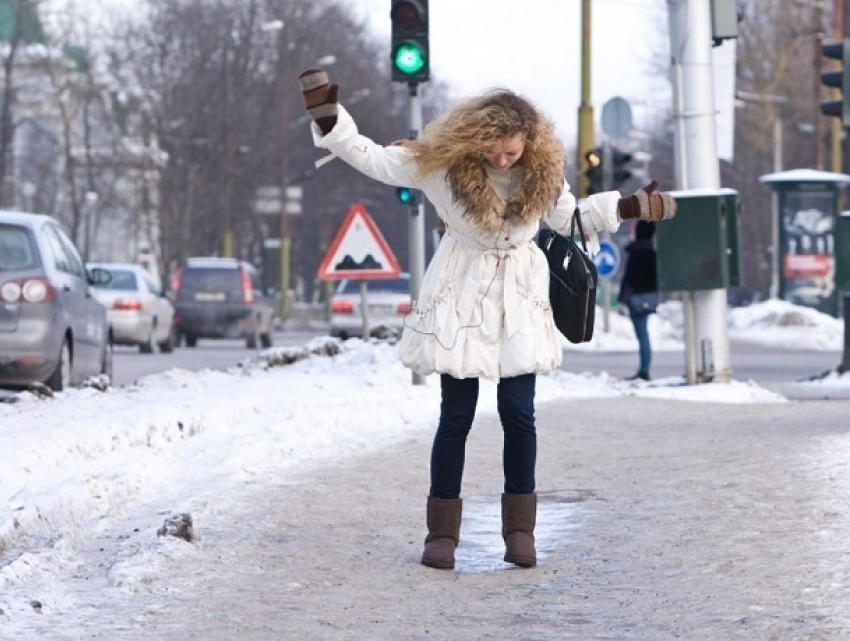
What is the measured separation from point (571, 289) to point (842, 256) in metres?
12.9

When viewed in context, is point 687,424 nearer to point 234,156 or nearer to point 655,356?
point 655,356

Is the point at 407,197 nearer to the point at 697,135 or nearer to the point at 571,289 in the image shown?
the point at 697,135

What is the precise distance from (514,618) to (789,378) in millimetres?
16879

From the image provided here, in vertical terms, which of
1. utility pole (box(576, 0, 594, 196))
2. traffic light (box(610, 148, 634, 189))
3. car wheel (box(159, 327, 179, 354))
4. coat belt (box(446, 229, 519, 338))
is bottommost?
car wheel (box(159, 327, 179, 354))

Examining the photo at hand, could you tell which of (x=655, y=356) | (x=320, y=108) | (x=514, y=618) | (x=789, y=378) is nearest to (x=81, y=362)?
(x=789, y=378)

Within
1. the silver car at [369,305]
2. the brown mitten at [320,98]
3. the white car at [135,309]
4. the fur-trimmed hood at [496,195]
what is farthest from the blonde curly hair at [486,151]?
the white car at [135,309]

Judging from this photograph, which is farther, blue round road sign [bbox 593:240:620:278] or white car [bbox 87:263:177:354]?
white car [bbox 87:263:177:354]

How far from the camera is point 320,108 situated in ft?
25.8

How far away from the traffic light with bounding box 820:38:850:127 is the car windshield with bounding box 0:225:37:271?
583cm

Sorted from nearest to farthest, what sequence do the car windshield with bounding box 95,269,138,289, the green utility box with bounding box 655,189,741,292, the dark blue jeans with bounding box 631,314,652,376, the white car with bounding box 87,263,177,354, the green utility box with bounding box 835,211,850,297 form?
the green utility box with bounding box 655,189,741,292
the green utility box with bounding box 835,211,850,297
the dark blue jeans with bounding box 631,314,652,376
the white car with bounding box 87,263,177,354
the car windshield with bounding box 95,269,138,289

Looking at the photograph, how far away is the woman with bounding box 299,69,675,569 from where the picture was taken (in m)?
7.97

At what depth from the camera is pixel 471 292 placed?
8039 millimetres

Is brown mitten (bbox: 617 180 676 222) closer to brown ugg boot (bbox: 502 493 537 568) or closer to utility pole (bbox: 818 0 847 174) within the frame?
brown ugg boot (bbox: 502 493 537 568)

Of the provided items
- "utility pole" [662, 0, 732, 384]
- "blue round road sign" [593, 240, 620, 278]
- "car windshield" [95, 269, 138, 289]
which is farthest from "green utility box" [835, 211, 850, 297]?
"car windshield" [95, 269, 138, 289]
